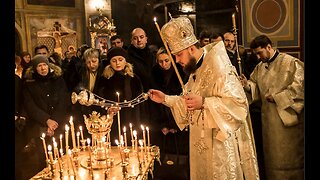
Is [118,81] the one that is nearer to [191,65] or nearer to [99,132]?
[99,132]

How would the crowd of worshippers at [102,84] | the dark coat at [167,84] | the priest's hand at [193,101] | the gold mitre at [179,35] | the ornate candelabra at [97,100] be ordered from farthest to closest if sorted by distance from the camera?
the dark coat at [167,84] < the ornate candelabra at [97,100] < the crowd of worshippers at [102,84] < the gold mitre at [179,35] < the priest's hand at [193,101]

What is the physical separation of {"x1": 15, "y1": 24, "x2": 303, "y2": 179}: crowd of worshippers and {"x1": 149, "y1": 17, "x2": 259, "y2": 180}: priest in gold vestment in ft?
0.82

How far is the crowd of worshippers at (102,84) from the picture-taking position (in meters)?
2.66

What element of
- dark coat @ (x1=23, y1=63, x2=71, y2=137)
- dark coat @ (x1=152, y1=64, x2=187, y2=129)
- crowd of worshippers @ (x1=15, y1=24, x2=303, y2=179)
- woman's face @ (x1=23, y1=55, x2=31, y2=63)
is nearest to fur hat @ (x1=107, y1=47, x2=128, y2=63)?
crowd of worshippers @ (x1=15, y1=24, x2=303, y2=179)

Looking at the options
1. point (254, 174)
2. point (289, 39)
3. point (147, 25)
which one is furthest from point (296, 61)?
point (147, 25)

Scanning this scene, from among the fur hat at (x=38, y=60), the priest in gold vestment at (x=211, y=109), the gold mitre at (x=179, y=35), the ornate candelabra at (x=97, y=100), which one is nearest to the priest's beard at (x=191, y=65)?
the priest in gold vestment at (x=211, y=109)

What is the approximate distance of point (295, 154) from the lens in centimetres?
265

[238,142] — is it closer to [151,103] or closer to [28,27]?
[151,103]

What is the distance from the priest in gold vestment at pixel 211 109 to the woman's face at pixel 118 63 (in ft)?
1.88

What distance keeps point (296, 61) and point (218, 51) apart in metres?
0.57

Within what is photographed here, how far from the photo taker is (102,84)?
3.15 m

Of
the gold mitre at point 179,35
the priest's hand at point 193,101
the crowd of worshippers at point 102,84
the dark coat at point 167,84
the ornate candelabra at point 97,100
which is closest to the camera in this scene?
the priest's hand at point 193,101

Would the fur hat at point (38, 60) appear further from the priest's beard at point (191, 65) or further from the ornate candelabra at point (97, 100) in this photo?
the priest's beard at point (191, 65)

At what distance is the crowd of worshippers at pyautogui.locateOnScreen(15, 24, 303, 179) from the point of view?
266 centimetres
